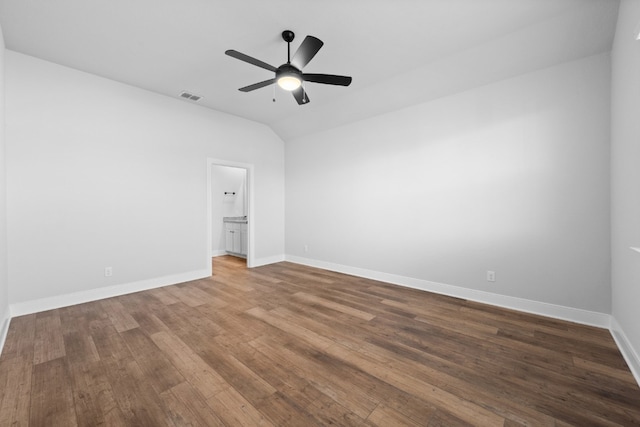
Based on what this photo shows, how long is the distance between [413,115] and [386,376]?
357cm

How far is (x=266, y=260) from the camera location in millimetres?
5648

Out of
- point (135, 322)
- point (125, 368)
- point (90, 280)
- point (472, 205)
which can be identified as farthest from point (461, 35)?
point (90, 280)

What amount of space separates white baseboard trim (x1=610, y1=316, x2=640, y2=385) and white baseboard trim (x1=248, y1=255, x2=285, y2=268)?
16.7ft

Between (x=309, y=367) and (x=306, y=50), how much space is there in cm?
266

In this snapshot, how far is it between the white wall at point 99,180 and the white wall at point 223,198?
233cm

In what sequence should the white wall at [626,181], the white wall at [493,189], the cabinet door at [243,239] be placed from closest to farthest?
the white wall at [626,181]
the white wall at [493,189]
the cabinet door at [243,239]

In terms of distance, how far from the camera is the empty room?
177 centimetres

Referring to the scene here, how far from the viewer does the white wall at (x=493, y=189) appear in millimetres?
2686

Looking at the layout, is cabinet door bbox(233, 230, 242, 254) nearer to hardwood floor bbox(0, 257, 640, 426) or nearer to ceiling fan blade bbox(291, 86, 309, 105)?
hardwood floor bbox(0, 257, 640, 426)

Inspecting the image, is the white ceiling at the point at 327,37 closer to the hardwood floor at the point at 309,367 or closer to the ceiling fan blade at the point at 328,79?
the ceiling fan blade at the point at 328,79

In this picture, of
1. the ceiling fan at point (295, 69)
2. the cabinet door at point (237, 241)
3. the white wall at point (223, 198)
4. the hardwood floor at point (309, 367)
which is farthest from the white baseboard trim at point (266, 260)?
the ceiling fan at point (295, 69)

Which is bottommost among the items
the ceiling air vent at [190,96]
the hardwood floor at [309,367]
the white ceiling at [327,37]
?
the hardwood floor at [309,367]

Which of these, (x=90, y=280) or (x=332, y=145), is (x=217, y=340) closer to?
(x=90, y=280)

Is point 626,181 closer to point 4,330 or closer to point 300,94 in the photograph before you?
point 300,94
